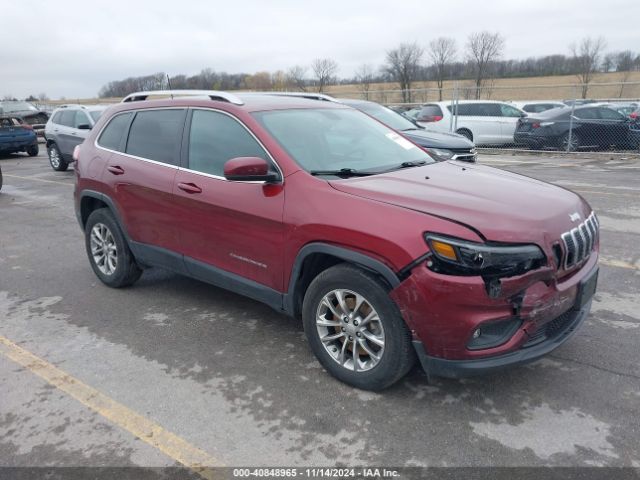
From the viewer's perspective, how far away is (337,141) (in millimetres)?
4004

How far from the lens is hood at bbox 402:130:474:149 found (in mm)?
9648

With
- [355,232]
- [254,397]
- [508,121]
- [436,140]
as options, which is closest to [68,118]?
[436,140]

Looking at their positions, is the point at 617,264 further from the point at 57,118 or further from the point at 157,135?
the point at 57,118

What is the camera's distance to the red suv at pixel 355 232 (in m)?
2.76

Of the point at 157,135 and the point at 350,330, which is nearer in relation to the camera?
the point at 350,330

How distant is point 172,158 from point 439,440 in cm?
289

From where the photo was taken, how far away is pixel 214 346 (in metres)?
3.91

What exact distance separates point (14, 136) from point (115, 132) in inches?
632

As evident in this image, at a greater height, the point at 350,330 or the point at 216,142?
the point at 216,142

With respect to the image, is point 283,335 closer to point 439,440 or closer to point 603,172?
point 439,440

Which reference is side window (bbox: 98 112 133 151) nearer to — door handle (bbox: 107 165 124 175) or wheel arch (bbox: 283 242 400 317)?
door handle (bbox: 107 165 124 175)

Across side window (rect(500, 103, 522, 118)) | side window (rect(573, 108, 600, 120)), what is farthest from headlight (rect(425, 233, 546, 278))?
side window (rect(500, 103, 522, 118))

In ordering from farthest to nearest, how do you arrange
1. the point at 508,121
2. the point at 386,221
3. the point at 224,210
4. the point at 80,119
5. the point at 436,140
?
1. the point at 508,121
2. the point at 80,119
3. the point at 436,140
4. the point at 224,210
5. the point at 386,221

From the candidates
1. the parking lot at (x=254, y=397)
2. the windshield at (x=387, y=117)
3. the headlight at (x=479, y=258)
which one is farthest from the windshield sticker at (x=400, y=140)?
the windshield at (x=387, y=117)
